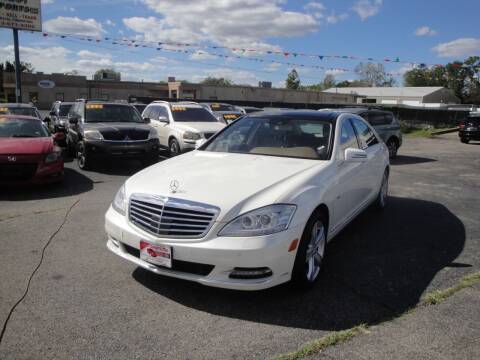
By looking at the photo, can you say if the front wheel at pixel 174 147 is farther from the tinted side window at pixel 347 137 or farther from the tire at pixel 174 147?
the tinted side window at pixel 347 137

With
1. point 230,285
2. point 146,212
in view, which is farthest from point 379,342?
point 146,212

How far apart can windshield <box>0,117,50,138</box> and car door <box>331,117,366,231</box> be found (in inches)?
253

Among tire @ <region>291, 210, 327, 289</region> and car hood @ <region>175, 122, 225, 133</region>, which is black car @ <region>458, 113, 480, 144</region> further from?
tire @ <region>291, 210, 327, 289</region>

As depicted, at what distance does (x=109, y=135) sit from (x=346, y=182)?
691 centimetres

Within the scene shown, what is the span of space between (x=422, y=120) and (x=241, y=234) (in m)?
33.1

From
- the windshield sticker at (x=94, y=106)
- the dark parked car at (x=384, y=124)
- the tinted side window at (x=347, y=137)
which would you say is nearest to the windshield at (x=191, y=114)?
the windshield sticker at (x=94, y=106)

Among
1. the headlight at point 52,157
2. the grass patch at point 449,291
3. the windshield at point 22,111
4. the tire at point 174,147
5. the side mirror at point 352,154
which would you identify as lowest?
the grass patch at point 449,291

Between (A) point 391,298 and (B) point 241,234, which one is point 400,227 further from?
(B) point 241,234

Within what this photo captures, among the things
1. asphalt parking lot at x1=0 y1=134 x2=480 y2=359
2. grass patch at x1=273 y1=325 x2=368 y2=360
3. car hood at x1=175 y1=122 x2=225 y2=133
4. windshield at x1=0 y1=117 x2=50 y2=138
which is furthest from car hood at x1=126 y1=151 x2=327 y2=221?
car hood at x1=175 y1=122 x2=225 y2=133

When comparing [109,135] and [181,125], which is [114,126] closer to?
[109,135]

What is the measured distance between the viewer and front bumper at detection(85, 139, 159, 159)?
9.62 meters

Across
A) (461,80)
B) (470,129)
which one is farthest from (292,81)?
(470,129)

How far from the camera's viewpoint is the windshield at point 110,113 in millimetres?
10834

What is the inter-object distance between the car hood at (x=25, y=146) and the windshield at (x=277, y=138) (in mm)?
3963
